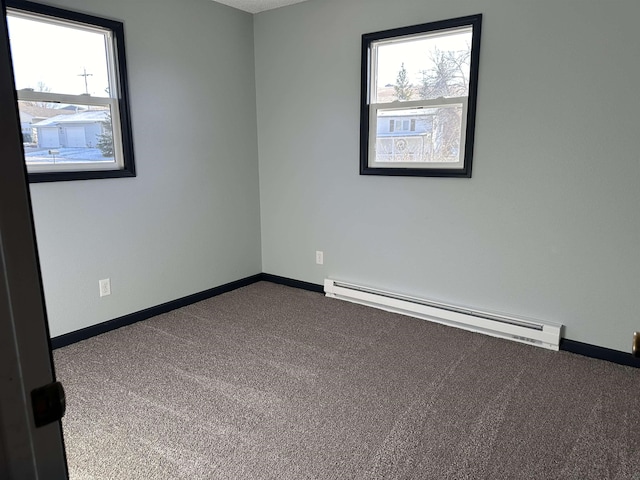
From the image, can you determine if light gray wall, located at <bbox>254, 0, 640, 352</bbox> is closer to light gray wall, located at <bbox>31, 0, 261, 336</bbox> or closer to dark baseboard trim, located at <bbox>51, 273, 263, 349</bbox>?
light gray wall, located at <bbox>31, 0, 261, 336</bbox>

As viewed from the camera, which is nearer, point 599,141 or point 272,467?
point 272,467

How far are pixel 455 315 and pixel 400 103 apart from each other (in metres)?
1.67

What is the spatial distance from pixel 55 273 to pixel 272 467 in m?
2.02

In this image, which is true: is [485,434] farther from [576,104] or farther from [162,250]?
[162,250]

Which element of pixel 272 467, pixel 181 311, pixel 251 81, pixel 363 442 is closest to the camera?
pixel 272 467

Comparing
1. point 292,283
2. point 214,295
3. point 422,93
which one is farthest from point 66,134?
point 422,93

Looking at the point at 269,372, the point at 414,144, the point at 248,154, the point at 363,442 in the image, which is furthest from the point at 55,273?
the point at 414,144

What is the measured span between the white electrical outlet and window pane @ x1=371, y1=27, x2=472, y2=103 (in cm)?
247

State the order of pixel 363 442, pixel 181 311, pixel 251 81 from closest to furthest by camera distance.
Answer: pixel 363 442
pixel 181 311
pixel 251 81

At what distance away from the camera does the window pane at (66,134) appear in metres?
2.78

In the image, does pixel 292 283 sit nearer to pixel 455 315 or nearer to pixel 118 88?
pixel 455 315

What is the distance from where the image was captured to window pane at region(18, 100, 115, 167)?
2781 mm

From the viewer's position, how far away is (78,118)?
300 centimetres

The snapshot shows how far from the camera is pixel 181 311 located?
146 inches
